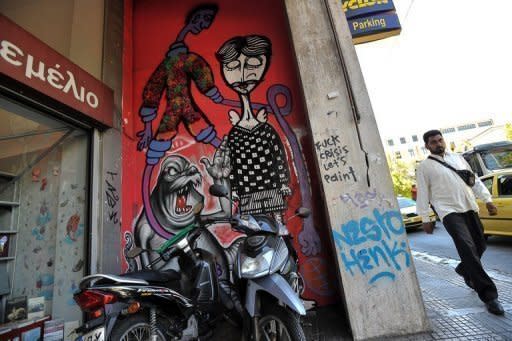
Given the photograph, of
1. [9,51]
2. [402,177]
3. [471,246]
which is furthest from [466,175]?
[402,177]

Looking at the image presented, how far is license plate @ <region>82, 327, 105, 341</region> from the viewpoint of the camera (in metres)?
1.91

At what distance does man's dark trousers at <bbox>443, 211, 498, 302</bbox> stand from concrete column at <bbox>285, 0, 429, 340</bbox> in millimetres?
680

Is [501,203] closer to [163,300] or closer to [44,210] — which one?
[163,300]

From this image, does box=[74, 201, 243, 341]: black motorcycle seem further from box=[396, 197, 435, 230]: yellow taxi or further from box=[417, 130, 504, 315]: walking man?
box=[396, 197, 435, 230]: yellow taxi

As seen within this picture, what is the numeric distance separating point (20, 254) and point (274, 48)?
4.69m

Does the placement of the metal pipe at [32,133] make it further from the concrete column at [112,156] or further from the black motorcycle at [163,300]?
the black motorcycle at [163,300]

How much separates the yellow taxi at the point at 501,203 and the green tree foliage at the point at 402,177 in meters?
27.8

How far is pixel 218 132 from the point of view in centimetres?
446

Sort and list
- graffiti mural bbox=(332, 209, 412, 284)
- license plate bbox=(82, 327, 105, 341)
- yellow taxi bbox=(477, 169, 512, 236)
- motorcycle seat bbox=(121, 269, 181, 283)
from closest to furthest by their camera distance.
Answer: license plate bbox=(82, 327, 105, 341), motorcycle seat bbox=(121, 269, 181, 283), graffiti mural bbox=(332, 209, 412, 284), yellow taxi bbox=(477, 169, 512, 236)

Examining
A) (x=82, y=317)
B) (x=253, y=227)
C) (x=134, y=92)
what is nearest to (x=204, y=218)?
(x=253, y=227)

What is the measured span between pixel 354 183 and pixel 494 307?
5.75 ft

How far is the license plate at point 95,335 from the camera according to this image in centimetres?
191

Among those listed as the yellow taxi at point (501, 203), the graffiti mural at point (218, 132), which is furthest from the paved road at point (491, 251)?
the graffiti mural at point (218, 132)

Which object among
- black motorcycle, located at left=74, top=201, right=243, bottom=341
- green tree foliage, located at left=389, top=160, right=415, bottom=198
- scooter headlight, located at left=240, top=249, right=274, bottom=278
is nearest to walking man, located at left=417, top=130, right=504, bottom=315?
scooter headlight, located at left=240, top=249, right=274, bottom=278
